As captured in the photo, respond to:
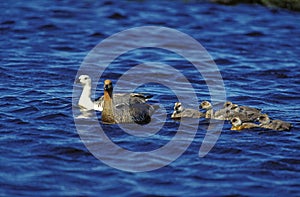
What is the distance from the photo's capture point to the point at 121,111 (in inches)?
449

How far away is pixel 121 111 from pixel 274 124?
2.44 m

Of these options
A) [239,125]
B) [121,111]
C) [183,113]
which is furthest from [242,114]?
[121,111]

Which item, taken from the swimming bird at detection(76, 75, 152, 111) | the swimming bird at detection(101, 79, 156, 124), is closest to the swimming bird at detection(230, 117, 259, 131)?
the swimming bird at detection(101, 79, 156, 124)

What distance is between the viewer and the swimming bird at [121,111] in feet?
36.8

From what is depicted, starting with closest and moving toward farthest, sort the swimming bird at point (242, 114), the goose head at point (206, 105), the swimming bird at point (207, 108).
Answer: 1. the swimming bird at point (242, 114)
2. the swimming bird at point (207, 108)
3. the goose head at point (206, 105)

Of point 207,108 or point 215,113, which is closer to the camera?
point 215,113

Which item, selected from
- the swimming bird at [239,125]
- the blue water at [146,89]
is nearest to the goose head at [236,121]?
the swimming bird at [239,125]

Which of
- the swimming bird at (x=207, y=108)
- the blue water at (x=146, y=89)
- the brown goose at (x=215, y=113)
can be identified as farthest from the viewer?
the swimming bird at (x=207, y=108)

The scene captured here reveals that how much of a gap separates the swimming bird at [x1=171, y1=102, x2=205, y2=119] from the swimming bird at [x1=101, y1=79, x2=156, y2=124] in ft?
1.43

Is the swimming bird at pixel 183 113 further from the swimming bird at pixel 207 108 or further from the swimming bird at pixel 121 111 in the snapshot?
the swimming bird at pixel 121 111

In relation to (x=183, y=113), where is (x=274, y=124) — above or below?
below

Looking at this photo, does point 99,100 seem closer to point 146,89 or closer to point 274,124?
point 146,89

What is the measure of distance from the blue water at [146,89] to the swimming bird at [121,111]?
0.20 metres

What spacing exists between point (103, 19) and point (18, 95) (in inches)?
272
